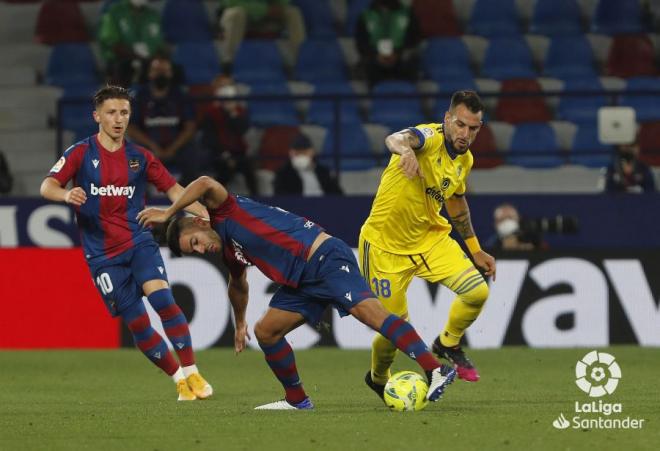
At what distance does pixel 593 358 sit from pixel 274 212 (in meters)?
5.44

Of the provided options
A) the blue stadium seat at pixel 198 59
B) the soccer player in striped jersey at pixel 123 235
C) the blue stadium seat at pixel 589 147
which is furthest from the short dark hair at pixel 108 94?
the blue stadium seat at pixel 198 59

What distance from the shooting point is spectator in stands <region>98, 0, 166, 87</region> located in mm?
18203

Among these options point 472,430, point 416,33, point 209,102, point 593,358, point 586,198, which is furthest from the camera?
point 416,33

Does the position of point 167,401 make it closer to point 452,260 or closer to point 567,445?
point 452,260

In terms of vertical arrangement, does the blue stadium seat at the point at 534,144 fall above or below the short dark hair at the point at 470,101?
below

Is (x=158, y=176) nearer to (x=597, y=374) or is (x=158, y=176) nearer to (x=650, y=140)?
(x=597, y=374)

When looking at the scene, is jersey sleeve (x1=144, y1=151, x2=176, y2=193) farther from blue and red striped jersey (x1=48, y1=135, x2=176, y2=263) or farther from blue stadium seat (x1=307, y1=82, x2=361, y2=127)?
blue stadium seat (x1=307, y1=82, x2=361, y2=127)

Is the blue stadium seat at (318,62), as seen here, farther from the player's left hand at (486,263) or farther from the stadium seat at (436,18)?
the player's left hand at (486,263)

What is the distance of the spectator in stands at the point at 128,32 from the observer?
18.2m

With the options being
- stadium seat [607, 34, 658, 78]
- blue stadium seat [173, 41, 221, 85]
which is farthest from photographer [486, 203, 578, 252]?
blue stadium seat [173, 41, 221, 85]

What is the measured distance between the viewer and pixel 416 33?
18.4m

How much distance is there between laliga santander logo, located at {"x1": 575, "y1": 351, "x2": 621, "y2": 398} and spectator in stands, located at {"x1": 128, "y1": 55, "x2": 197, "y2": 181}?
488 centimetres

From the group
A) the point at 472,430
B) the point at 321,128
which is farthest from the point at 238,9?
the point at 472,430

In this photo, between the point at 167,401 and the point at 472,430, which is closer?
the point at 472,430
